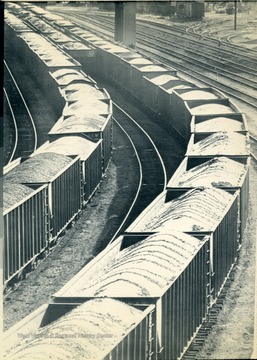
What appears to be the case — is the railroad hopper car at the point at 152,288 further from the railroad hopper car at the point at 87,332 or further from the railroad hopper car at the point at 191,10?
the railroad hopper car at the point at 191,10

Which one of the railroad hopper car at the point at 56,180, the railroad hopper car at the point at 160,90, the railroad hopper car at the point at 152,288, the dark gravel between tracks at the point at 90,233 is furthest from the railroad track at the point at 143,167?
the railroad hopper car at the point at 152,288

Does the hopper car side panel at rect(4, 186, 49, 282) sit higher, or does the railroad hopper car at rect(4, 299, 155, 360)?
the railroad hopper car at rect(4, 299, 155, 360)

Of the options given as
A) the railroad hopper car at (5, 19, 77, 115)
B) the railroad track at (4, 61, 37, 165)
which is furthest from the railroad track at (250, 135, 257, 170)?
the railroad track at (4, 61, 37, 165)

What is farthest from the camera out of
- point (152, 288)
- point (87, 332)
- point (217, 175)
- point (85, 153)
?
point (85, 153)

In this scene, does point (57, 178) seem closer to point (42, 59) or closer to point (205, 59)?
point (42, 59)

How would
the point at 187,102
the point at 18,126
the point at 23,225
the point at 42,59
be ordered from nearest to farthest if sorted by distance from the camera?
1. the point at 23,225
2. the point at 187,102
3. the point at 18,126
4. the point at 42,59

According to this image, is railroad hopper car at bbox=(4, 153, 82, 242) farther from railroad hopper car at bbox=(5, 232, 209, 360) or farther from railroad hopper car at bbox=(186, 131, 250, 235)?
railroad hopper car at bbox=(5, 232, 209, 360)

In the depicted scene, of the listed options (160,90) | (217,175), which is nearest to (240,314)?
(217,175)
